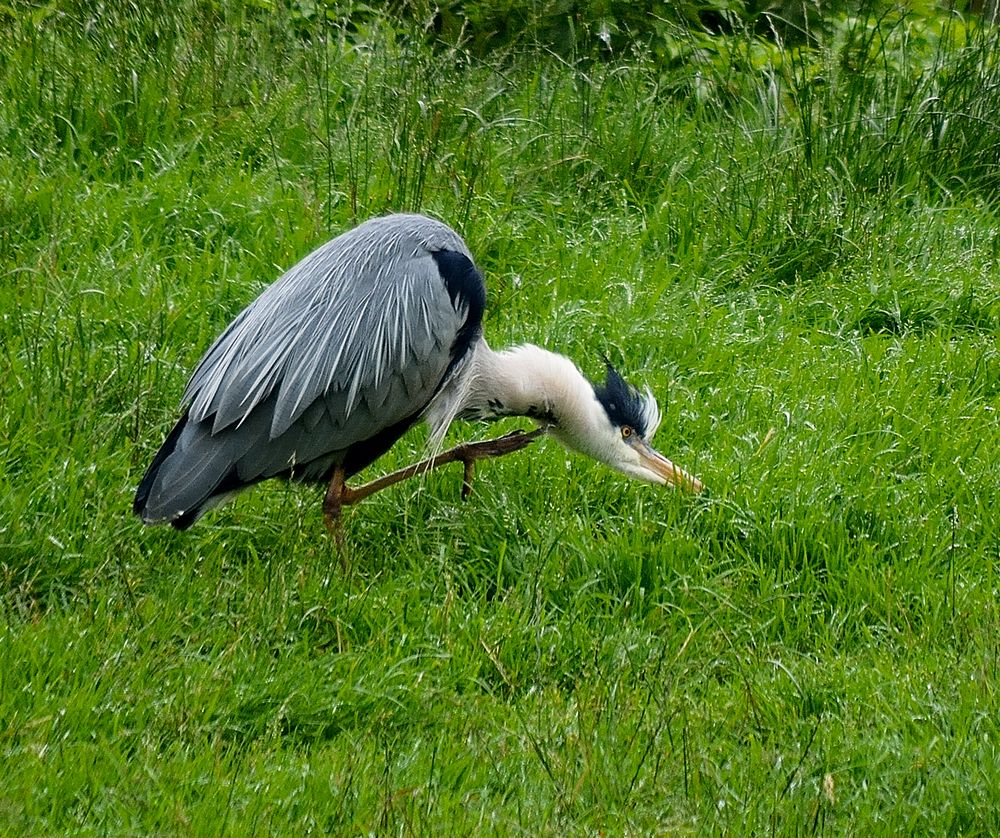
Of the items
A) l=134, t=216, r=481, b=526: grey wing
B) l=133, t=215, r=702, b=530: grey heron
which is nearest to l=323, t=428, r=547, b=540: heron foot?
l=133, t=215, r=702, b=530: grey heron

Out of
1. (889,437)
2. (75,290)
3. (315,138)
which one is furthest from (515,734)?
(315,138)

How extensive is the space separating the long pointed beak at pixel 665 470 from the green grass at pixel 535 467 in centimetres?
8

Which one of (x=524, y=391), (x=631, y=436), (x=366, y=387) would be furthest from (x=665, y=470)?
(x=366, y=387)

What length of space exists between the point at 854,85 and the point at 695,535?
3.27m

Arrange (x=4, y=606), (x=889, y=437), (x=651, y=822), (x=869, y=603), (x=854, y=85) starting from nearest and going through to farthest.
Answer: (x=651, y=822), (x=4, y=606), (x=869, y=603), (x=889, y=437), (x=854, y=85)

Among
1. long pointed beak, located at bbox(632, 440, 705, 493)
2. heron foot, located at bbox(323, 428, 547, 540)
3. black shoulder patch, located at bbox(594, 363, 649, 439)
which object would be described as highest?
black shoulder patch, located at bbox(594, 363, 649, 439)

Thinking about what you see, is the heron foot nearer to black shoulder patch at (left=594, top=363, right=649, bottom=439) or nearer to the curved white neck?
the curved white neck

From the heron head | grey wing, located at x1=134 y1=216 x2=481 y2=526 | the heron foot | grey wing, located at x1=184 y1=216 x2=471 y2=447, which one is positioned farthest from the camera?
the heron head

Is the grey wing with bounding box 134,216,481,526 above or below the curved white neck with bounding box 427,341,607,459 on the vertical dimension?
above

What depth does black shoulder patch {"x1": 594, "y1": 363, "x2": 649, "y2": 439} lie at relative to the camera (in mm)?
5094

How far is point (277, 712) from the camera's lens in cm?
376

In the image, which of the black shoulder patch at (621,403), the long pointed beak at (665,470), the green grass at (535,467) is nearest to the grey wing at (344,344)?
the green grass at (535,467)

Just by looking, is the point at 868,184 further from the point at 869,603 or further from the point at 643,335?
the point at 869,603

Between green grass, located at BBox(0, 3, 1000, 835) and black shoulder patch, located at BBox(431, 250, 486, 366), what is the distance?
0.47 metres
